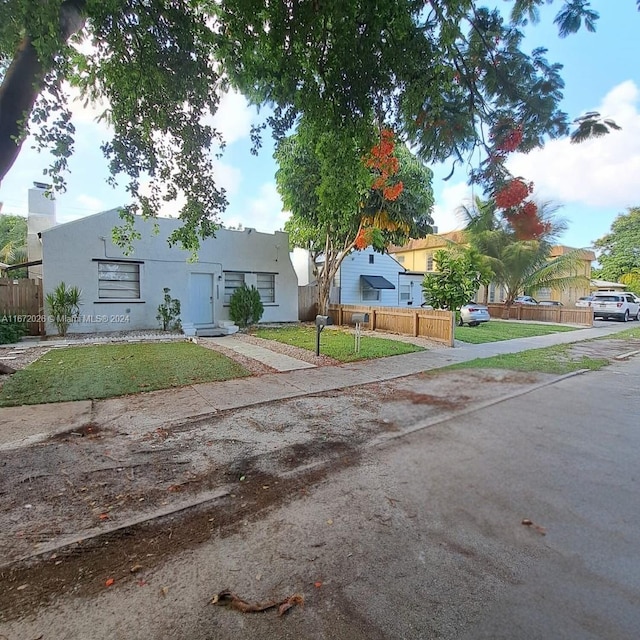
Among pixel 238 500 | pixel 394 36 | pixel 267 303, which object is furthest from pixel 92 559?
pixel 267 303

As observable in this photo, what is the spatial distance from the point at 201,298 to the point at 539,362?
37.7 feet

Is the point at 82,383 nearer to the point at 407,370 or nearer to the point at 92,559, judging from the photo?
the point at 92,559

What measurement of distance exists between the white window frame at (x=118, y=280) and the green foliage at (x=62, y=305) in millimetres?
961

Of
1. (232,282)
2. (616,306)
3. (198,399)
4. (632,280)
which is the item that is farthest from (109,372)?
(632,280)

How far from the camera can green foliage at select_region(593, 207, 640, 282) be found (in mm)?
35656

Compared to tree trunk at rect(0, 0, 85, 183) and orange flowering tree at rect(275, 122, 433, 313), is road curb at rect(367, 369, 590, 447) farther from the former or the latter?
orange flowering tree at rect(275, 122, 433, 313)

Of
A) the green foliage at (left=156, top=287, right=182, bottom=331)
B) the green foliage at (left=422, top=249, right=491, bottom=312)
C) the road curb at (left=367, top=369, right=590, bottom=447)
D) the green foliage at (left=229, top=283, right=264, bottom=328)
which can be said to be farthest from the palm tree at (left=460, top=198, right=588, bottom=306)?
the green foliage at (left=156, top=287, right=182, bottom=331)

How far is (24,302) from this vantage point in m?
11.6

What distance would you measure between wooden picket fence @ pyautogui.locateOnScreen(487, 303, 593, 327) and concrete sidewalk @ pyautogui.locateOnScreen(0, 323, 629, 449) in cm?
1475

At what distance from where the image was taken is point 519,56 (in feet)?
16.8

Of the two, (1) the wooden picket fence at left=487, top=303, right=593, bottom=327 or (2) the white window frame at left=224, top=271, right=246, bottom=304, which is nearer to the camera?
(2) the white window frame at left=224, top=271, right=246, bottom=304

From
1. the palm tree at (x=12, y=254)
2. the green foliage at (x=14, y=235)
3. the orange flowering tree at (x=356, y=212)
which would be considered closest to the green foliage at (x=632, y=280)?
the orange flowering tree at (x=356, y=212)

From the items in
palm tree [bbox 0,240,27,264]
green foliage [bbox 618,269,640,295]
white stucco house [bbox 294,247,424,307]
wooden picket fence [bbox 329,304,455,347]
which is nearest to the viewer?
wooden picket fence [bbox 329,304,455,347]

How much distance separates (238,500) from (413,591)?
59.8 inches
